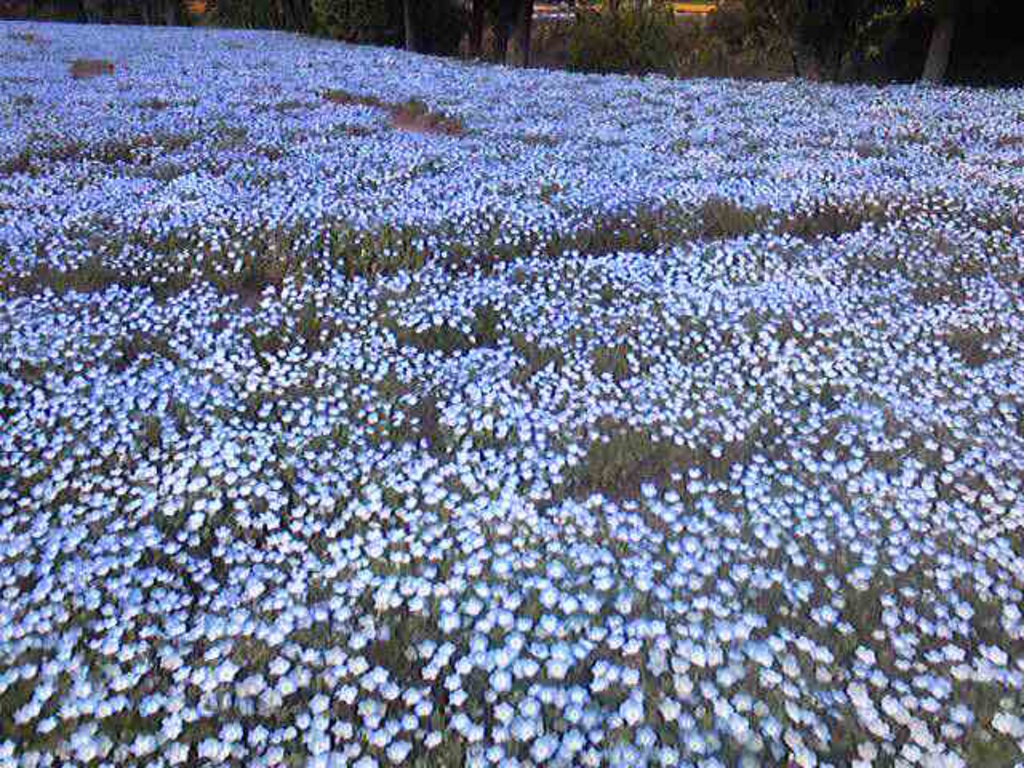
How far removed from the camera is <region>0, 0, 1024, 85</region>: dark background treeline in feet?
80.9

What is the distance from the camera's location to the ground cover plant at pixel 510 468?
9.91 feet

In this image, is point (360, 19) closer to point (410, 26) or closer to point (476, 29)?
point (410, 26)

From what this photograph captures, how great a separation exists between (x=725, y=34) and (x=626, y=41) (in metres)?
3.63

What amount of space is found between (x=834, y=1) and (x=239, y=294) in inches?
906

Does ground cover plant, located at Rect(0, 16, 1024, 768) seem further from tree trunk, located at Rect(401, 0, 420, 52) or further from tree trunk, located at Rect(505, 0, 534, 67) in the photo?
tree trunk, located at Rect(401, 0, 420, 52)

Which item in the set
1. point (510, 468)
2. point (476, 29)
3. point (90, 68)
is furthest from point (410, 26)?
point (510, 468)

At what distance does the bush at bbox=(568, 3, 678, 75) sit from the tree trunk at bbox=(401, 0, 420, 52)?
6.36 m

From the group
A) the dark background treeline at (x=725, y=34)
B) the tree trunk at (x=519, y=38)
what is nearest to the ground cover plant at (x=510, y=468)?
the dark background treeline at (x=725, y=34)

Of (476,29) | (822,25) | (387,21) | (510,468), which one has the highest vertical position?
(822,25)

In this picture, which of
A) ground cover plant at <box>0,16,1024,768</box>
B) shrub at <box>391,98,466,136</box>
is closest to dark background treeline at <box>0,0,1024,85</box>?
shrub at <box>391,98,466,136</box>

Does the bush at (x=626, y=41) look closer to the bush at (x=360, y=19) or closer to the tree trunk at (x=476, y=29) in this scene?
the tree trunk at (x=476, y=29)

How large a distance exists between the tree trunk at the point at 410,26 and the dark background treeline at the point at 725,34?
55 mm

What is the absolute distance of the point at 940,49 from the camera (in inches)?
894

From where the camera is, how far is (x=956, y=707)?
2975mm
